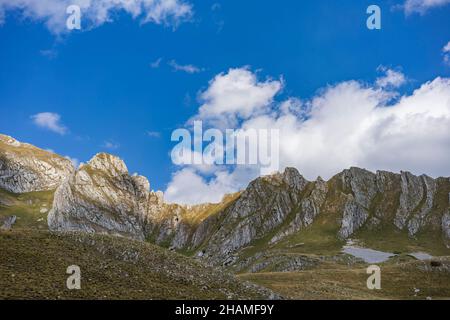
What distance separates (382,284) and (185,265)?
32.7m

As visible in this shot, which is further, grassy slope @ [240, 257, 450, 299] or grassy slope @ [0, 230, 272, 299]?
grassy slope @ [240, 257, 450, 299]

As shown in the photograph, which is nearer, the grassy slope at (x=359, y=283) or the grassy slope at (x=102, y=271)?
the grassy slope at (x=102, y=271)

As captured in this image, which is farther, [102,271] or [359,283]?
[359,283]

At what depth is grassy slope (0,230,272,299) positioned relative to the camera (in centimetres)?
3703

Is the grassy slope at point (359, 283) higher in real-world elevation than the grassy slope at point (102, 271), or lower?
lower

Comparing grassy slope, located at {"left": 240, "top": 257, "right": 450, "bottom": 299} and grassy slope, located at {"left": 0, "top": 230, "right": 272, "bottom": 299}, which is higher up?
grassy slope, located at {"left": 0, "top": 230, "right": 272, "bottom": 299}

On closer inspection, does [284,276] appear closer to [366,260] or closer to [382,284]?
[382,284]

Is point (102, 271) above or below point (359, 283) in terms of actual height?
above

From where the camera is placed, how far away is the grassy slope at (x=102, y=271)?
3703 centimetres

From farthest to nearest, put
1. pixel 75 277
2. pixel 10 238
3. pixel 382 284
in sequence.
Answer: pixel 382 284 < pixel 10 238 < pixel 75 277

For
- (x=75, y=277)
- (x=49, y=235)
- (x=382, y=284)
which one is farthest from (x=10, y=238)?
(x=382, y=284)

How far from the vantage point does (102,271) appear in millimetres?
42875
